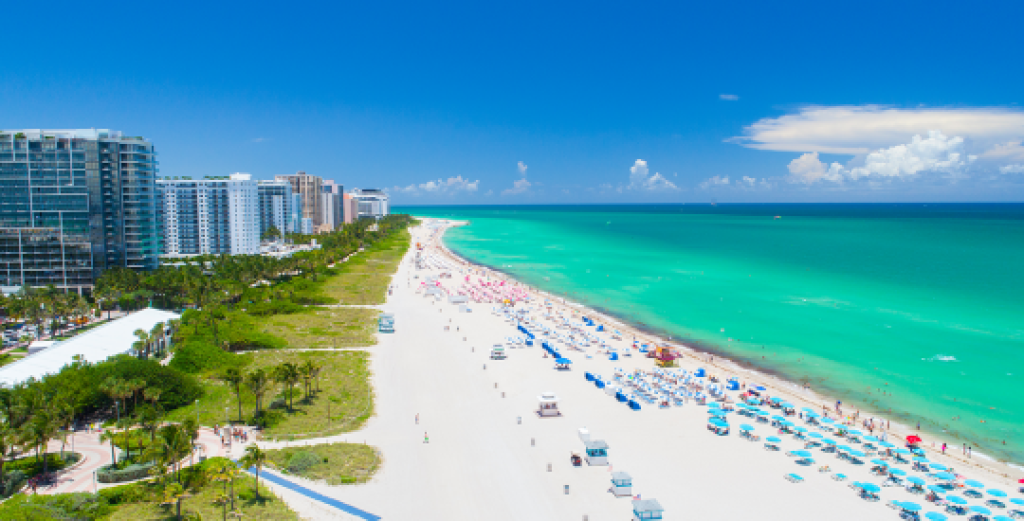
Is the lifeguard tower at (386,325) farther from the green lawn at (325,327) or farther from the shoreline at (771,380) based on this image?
the shoreline at (771,380)

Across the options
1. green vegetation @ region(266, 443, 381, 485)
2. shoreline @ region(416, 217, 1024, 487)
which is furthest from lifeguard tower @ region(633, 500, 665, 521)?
shoreline @ region(416, 217, 1024, 487)

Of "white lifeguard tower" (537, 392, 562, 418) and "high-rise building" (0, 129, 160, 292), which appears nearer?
"white lifeguard tower" (537, 392, 562, 418)

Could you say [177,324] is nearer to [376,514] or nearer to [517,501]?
[376,514]

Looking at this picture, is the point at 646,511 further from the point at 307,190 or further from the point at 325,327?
the point at 307,190

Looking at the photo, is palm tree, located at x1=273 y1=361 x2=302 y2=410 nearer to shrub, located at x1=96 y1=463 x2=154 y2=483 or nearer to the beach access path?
the beach access path

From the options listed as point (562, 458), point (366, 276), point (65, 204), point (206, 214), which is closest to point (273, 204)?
point (206, 214)

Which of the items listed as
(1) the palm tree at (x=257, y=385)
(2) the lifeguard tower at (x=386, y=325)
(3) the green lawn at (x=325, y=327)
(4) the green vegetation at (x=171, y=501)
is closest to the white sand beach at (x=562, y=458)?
(4) the green vegetation at (x=171, y=501)
